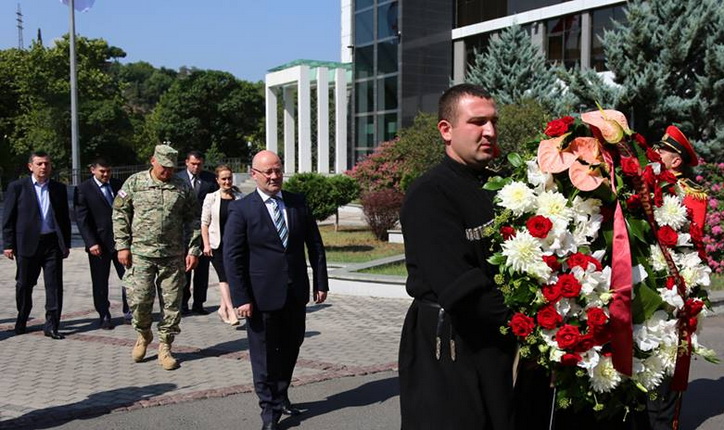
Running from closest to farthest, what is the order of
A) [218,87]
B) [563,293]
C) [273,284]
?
[563,293] → [273,284] → [218,87]

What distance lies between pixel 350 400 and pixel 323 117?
32.0 meters

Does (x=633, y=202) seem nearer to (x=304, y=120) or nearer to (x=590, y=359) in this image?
(x=590, y=359)

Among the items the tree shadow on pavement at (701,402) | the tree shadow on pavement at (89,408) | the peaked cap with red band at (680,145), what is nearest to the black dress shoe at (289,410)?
the tree shadow on pavement at (89,408)

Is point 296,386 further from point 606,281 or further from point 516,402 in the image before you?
point 606,281

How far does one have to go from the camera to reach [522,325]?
266cm

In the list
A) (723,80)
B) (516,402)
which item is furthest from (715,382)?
(723,80)

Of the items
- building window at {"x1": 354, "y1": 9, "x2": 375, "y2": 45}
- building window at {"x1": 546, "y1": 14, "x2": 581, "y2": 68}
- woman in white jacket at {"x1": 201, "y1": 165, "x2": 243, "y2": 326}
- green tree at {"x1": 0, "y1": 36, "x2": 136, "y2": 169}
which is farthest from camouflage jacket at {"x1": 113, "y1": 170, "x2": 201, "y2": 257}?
green tree at {"x1": 0, "y1": 36, "x2": 136, "y2": 169}

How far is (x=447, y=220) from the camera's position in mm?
2783

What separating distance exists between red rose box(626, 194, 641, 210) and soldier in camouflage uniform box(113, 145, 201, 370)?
5.09 m

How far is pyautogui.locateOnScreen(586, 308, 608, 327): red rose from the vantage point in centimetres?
264

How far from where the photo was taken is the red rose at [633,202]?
9.49 feet

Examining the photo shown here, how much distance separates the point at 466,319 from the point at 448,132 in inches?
30.6

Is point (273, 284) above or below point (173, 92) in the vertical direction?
below

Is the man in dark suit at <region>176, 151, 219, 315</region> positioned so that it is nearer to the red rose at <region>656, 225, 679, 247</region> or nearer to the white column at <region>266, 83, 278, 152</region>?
the red rose at <region>656, 225, 679, 247</region>
